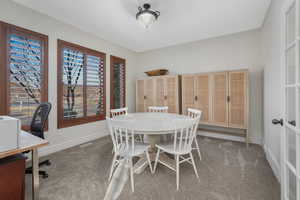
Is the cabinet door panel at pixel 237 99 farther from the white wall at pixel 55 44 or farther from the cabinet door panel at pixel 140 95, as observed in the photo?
the white wall at pixel 55 44

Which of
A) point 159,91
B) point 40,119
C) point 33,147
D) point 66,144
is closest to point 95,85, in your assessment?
point 66,144

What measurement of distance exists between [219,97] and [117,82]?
292 cm

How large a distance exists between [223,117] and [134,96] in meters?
2.93

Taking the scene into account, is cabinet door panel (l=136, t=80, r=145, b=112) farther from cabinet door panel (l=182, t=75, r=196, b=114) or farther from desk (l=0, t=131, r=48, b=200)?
desk (l=0, t=131, r=48, b=200)

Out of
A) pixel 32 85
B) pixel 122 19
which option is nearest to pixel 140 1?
pixel 122 19

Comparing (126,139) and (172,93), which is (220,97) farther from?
(126,139)

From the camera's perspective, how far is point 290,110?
1.18 metres

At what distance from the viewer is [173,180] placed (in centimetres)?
176

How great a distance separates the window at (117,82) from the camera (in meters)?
3.89

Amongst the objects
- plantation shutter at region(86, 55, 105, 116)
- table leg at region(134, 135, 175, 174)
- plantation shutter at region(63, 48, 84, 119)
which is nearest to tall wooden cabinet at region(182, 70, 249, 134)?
table leg at region(134, 135, 175, 174)

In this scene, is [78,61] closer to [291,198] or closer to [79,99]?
[79,99]

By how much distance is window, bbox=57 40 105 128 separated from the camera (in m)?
2.80

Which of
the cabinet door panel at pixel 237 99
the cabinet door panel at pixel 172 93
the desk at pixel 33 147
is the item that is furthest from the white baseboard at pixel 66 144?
the cabinet door panel at pixel 237 99

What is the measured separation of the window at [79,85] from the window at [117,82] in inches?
12.5
